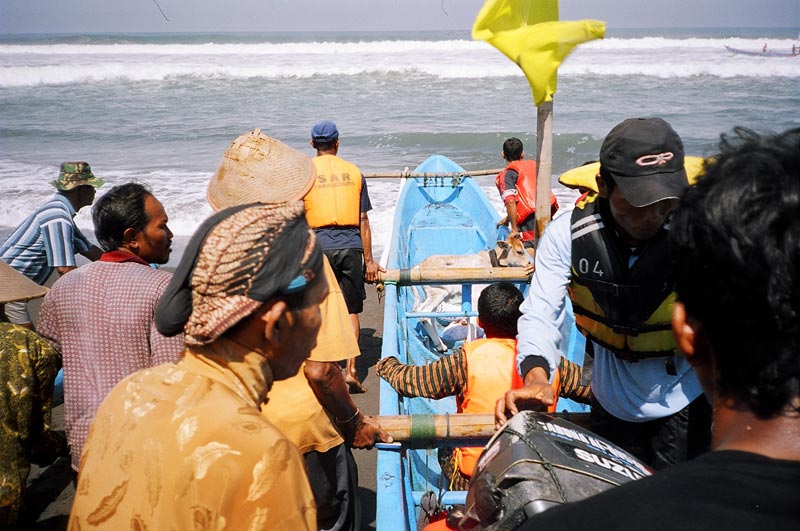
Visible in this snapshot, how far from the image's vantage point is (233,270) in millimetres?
1087

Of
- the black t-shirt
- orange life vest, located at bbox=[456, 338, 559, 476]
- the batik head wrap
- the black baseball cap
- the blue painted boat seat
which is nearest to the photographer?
the black t-shirt

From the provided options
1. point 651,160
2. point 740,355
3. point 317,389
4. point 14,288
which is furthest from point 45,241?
point 740,355

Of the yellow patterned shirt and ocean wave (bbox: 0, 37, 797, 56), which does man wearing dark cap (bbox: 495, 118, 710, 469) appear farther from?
ocean wave (bbox: 0, 37, 797, 56)

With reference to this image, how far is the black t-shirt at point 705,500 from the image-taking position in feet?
2.27

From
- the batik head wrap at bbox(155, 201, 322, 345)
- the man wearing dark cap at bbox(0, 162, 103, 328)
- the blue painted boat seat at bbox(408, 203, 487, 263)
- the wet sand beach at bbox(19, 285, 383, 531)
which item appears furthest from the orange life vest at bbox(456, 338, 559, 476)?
the blue painted boat seat at bbox(408, 203, 487, 263)

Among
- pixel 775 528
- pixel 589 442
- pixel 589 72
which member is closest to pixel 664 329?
pixel 589 442

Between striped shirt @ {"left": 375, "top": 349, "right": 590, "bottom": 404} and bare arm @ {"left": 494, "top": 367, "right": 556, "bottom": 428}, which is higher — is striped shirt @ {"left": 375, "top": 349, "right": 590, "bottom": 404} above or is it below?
below

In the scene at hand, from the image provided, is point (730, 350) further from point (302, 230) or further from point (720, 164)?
point (302, 230)

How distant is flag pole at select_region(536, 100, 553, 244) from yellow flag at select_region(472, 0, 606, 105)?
0.34ft

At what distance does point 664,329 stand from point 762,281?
1252 mm

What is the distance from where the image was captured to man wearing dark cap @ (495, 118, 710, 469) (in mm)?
1846

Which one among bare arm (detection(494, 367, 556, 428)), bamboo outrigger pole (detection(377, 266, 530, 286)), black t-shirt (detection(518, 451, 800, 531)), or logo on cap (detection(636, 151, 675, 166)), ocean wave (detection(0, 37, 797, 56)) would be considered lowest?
bamboo outrigger pole (detection(377, 266, 530, 286))

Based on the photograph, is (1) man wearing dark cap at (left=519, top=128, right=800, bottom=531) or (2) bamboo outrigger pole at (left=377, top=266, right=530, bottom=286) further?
(2) bamboo outrigger pole at (left=377, top=266, right=530, bottom=286)

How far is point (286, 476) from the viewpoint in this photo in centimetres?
102
